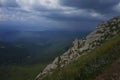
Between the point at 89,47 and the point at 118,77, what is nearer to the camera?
the point at 118,77

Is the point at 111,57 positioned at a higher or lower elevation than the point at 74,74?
higher

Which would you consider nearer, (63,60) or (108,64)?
(108,64)

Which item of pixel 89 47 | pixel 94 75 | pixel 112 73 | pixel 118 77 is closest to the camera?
pixel 118 77

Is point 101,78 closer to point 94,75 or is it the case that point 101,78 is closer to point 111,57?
point 94,75

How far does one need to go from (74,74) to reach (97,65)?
7293 mm

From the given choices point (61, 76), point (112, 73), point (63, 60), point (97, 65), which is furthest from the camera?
point (63, 60)

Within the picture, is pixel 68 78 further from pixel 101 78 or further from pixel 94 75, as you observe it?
pixel 101 78

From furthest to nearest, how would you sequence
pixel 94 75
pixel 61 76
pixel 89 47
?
pixel 89 47, pixel 61 76, pixel 94 75

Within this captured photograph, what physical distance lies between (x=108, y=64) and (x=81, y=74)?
224 inches

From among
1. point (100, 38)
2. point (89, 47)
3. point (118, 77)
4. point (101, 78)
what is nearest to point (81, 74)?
point (101, 78)

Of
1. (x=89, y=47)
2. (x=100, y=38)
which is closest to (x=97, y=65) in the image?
(x=89, y=47)

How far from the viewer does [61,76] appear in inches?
2152

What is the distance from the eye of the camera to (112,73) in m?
34.4

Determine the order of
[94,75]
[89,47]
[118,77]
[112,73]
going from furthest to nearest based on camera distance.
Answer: [89,47]
[94,75]
[112,73]
[118,77]
